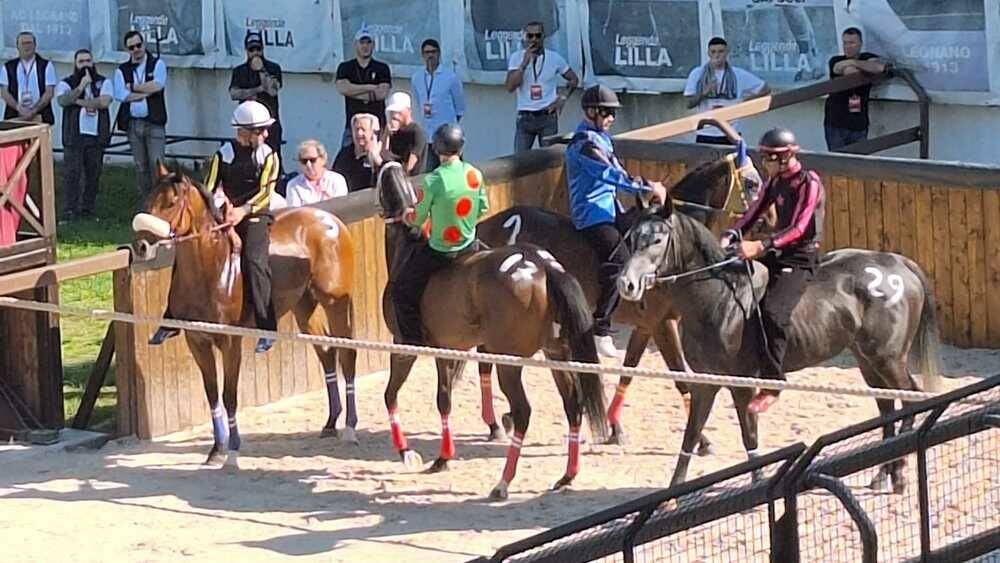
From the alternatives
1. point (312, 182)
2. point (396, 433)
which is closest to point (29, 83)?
point (312, 182)

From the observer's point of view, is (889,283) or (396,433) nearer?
→ (889,283)

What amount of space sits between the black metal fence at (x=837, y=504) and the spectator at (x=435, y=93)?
12.2 m

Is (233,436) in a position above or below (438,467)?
above

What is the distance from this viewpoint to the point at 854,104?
60.7 ft

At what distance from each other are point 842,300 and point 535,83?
9.01 meters

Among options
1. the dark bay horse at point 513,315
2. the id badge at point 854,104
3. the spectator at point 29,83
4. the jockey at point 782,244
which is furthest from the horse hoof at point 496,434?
the spectator at point 29,83

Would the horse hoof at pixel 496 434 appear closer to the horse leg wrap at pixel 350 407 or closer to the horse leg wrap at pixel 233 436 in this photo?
the horse leg wrap at pixel 350 407

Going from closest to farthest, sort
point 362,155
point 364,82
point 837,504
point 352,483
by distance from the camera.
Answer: point 837,504 → point 352,483 → point 362,155 → point 364,82

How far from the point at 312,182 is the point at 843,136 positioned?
6.02m

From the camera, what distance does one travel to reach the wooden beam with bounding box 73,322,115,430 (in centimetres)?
1341

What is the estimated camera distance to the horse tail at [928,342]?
11.7 m

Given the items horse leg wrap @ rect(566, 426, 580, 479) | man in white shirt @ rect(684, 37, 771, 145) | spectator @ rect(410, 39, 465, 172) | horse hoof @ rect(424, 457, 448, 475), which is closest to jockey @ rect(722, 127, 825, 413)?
horse leg wrap @ rect(566, 426, 580, 479)

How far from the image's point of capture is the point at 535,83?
20.1m

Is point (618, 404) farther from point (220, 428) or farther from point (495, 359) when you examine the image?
point (495, 359)
